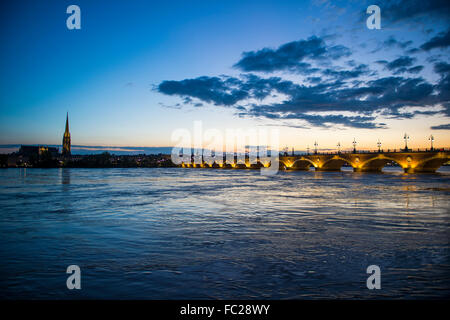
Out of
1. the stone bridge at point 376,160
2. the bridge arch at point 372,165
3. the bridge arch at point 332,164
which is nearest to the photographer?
the stone bridge at point 376,160

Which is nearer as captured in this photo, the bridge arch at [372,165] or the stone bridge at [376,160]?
the stone bridge at [376,160]

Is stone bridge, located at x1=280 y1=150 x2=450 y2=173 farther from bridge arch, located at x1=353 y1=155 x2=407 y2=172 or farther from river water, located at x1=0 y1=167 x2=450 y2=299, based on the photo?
river water, located at x1=0 y1=167 x2=450 y2=299

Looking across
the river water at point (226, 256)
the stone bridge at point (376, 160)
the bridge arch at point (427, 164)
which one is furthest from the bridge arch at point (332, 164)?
the river water at point (226, 256)

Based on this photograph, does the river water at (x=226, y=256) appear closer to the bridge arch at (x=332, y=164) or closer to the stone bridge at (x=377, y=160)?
the stone bridge at (x=377, y=160)

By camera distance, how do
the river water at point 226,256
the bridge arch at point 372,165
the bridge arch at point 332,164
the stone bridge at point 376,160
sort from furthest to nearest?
the bridge arch at point 332,164 < the bridge arch at point 372,165 < the stone bridge at point 376,160 < the river water at point 226,256

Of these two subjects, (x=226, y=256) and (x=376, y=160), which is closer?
(x=226, y=256)

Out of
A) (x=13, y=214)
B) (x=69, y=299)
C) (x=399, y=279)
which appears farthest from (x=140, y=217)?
(x=399, y=279)

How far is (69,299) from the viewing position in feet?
16.6

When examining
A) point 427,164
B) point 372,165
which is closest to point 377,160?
point 372,165

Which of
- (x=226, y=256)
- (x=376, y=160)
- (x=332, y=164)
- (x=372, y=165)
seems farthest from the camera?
(x=332, y=164)

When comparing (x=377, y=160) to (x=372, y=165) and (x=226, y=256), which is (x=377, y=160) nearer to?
(x=372, y=165)
